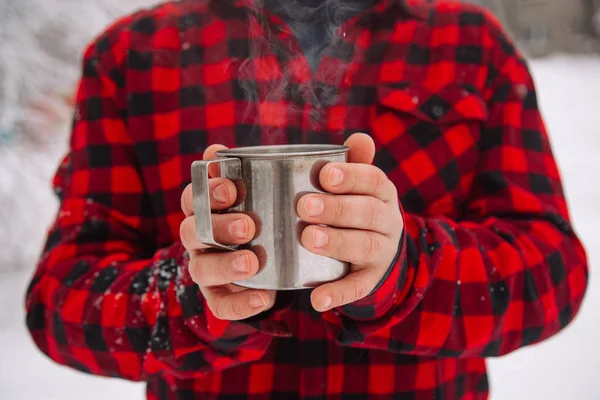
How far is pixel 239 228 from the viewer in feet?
1.33

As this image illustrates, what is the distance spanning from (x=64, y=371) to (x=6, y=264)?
42cm

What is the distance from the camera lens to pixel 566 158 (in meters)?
1.65

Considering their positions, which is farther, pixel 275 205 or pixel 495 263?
pixel 495 263

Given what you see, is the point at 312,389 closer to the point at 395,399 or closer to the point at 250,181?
the point at 395,399

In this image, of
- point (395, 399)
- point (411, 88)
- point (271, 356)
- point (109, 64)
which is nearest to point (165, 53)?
point (109, 64)

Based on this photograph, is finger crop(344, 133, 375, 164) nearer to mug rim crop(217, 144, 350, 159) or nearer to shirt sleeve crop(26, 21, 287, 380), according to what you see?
mug rim crop(217, 144, 350, 159)

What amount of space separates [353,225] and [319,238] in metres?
0.04

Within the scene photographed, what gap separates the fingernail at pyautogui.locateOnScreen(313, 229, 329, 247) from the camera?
405mm

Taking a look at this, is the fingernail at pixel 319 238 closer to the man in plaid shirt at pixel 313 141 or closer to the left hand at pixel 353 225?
the left hand at pixel 353 225

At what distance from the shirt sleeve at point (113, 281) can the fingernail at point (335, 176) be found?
24cm

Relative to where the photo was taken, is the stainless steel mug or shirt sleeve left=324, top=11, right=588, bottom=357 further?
shirt sleeve left=324, top=11, right=588, bottom=357

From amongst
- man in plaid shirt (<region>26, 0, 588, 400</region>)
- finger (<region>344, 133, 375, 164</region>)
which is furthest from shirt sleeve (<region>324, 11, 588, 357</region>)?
finger (<region>344, 133, 375, 164</region>)

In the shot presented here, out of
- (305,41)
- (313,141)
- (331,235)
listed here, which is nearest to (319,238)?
(331,235)

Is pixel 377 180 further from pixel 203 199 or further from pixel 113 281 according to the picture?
pixel 113 281
